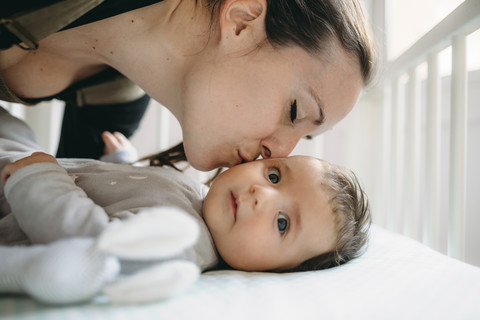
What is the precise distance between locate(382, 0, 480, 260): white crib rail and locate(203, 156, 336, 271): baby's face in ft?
0.95

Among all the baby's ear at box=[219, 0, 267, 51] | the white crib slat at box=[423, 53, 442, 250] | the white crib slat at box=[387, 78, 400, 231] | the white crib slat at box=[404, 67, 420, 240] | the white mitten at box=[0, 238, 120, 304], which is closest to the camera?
the white mitten at box=[0, 238, 120, 304]

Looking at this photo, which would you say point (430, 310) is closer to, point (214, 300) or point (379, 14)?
point (214, 300)

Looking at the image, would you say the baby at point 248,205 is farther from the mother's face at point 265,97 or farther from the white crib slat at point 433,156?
the white crib slat at point 433,156

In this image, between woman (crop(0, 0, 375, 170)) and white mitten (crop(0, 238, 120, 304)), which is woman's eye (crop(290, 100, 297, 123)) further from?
white mitten (crop(0, 238, 120, 304))

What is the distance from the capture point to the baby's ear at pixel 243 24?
0.73m

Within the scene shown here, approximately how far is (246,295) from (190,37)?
21.7 inches

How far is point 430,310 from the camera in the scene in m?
0.54

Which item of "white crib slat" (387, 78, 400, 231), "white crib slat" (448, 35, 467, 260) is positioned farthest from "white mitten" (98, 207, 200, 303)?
"white crib slat" (387, 78, 400, 231)

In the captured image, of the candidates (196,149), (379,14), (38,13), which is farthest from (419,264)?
(379,14)

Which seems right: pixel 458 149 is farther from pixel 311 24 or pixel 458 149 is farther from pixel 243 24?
pixel 243 24

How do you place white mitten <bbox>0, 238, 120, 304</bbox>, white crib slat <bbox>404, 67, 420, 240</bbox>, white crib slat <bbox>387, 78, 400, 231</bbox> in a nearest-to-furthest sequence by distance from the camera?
white mitten <bbox>0, 238, 120, 304</bbox>, white crib slat <bbox>404, 67, 420, 240</bbox>, white crib slat <bbox>387, 78, 400, 231</bbox>

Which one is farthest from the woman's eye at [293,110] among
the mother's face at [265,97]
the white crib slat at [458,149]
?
the white crib slat at [458,149]

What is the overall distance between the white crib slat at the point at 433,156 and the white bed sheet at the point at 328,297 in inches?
7.0

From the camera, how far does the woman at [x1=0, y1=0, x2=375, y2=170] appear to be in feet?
2.44
